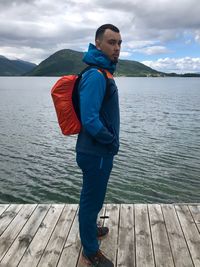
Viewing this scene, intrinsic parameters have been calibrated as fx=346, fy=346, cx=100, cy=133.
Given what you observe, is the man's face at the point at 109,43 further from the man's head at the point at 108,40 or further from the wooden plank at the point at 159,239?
the wooden plank at the point at 159,239

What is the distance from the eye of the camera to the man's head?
16.3ft

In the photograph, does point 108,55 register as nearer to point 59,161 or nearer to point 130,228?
point 130,228

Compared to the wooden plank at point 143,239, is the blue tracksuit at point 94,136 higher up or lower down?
higher up

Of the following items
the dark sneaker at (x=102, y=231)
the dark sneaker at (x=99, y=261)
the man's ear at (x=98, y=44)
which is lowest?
the dark sneaker at (x=102, y=231)

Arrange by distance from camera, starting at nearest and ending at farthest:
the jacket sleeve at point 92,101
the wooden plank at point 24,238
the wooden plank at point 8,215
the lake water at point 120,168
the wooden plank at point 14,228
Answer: the jacket sleeve at point 92,101
the wooden plank at point 24,238
the wooden plank at point 14,228
the wooden plank at point 8,215
the lake water at point 120,168

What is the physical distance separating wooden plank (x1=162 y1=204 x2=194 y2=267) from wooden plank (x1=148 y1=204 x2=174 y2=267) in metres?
0.09

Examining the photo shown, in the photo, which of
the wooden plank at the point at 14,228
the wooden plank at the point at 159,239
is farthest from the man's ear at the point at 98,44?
the wooden plank at the point at 14,228

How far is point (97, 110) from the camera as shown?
4.69 meters

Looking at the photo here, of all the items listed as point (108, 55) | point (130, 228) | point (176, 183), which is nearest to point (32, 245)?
point (130, 228)

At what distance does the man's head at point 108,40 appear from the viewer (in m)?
4.96

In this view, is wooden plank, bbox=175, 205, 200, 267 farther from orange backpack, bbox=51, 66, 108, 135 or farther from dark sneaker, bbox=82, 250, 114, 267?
orange backpack, bbox=51, 66, 108, 135

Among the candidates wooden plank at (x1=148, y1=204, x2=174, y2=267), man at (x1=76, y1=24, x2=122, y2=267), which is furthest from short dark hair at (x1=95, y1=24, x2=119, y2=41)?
wooden plank at (x1=148, y1=204, x2=174, y2=267)

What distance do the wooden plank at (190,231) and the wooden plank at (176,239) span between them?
0.08 metres

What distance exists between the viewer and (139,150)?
73.5 ft
